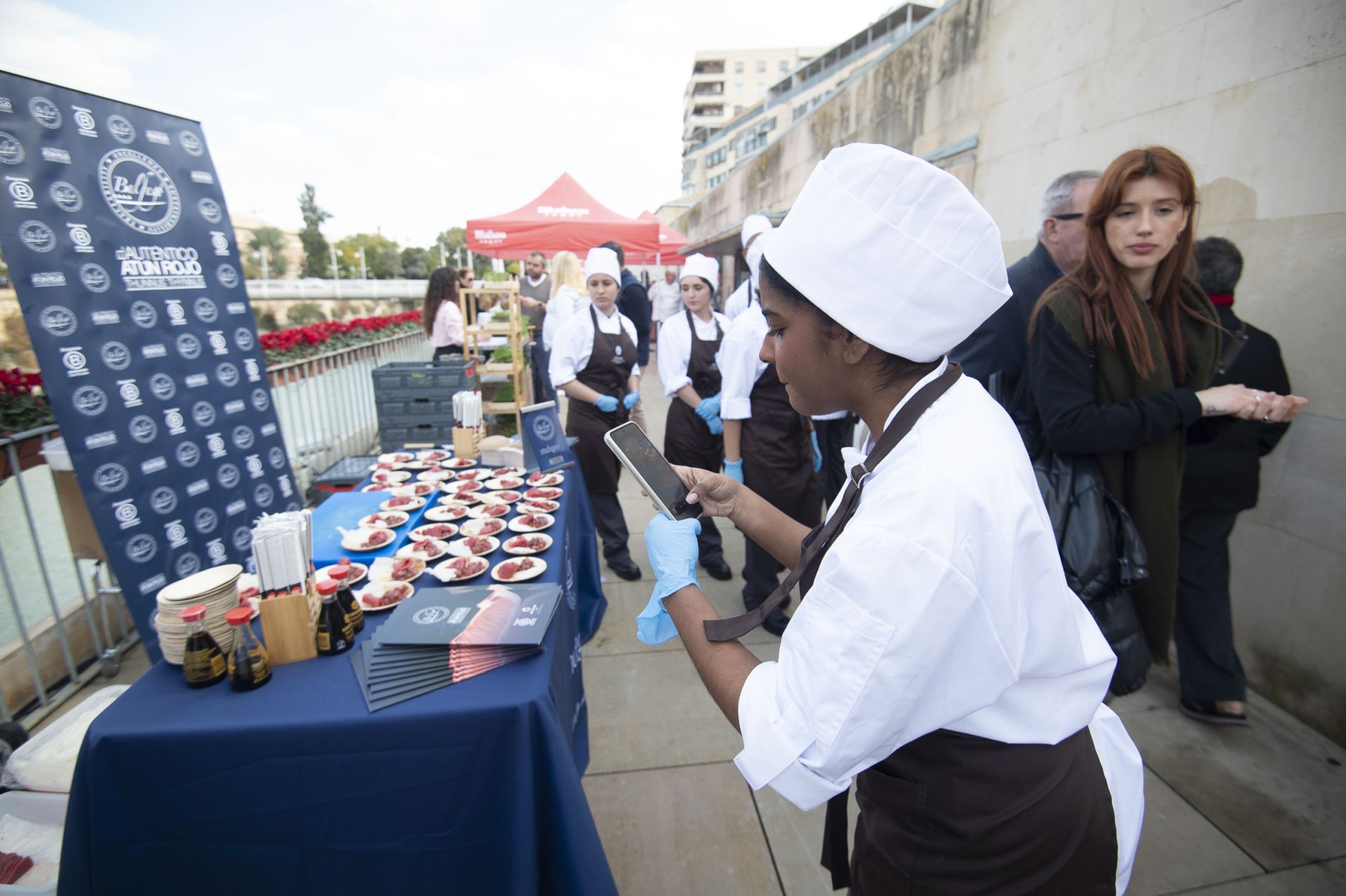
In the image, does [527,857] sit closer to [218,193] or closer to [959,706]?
[959,706]

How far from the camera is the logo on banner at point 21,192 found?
8.68ft

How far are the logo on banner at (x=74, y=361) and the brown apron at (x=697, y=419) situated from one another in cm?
305

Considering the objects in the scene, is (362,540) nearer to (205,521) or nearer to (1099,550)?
(205,521)

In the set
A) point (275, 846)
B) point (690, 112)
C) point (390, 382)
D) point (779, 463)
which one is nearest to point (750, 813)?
point (275, 846)

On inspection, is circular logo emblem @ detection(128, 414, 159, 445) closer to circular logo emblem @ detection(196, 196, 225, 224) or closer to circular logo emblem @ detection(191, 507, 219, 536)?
circular logo emblem @ detection(191, 507, 219, 536)

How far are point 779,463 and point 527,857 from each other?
244 cm

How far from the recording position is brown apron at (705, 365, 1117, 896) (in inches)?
37.9

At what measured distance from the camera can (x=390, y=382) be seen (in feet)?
14.6

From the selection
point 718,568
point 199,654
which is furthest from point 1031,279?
point 199,654

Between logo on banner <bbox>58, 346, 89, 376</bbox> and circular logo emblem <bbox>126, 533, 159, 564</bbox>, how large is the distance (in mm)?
822

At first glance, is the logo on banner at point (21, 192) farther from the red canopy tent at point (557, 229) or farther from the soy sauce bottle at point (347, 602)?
the red canopy tent at point (557, 229)

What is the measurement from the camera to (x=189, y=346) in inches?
137

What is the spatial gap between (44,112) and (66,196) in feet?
1.18

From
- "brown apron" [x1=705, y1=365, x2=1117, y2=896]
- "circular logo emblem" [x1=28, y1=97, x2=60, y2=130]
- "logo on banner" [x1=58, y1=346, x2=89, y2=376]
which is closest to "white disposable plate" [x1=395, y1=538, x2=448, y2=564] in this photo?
"brown apron" [x1=705, y1=365, x2=1117, y2=896]
